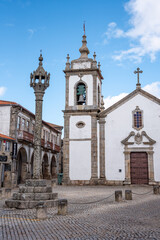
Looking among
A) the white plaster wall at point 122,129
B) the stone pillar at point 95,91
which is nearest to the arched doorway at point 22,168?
the stone pillar at point 95,91

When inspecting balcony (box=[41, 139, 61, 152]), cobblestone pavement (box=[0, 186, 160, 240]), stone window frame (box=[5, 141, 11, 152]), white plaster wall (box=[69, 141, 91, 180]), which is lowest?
cobblestone pavement (box=[0, 186, 160, 240])

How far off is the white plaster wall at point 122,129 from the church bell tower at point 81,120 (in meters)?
1.11

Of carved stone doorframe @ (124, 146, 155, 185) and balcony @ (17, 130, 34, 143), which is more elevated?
balcony @ (17, 130, 34, 143)

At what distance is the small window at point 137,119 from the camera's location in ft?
73.6

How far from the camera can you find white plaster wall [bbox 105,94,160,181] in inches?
863

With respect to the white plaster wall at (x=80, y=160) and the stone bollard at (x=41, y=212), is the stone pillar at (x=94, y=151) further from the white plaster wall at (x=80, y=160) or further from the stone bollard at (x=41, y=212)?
the stone bollard at (x=41, y=212)

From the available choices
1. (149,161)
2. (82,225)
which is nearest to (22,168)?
(149,161)

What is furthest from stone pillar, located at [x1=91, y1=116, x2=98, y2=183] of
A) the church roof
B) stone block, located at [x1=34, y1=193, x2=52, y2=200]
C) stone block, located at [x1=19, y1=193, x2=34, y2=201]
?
stone block, located at [x1=19, y1=193, x2=34, y2=201]

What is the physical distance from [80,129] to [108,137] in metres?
2.43

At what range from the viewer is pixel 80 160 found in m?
22.6

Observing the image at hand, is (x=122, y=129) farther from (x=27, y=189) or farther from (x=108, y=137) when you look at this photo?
(x=27, y=189)

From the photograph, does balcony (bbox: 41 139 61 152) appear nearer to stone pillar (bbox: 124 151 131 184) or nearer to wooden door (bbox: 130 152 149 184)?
stone pillar (bbox: 124 151 131 184)

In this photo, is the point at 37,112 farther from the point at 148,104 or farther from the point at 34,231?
the point at 148,104

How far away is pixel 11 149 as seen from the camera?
22.4 metres
